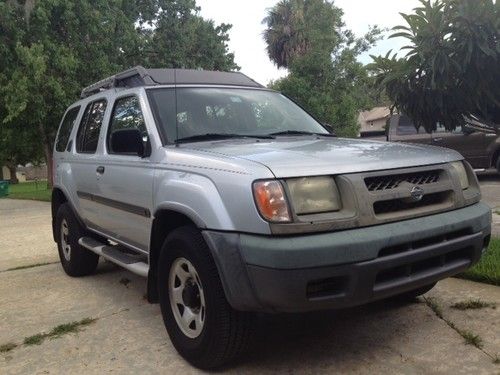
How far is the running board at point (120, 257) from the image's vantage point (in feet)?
12.4

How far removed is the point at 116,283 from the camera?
17.2ft

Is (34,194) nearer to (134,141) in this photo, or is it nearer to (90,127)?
(90,127)

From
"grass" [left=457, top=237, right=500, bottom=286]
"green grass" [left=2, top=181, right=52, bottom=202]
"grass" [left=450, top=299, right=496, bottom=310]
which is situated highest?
"grass" [left=457, top=237, right=500, bottom=286]

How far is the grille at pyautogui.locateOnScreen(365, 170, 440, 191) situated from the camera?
282 centimetres

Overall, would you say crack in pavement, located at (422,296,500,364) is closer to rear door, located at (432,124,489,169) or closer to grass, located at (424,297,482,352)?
grass, located at (424,297,482,352)

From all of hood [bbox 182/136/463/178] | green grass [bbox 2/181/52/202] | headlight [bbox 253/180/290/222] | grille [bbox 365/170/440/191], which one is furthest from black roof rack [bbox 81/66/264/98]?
green grass [bbox 2/181/52/202]

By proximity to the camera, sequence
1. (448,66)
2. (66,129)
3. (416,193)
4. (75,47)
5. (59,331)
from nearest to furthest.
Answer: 1. (416,193)
2. (59,331)
3. (448,66)
4. (66,129)
5. (75,47)

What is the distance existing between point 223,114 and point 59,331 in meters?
2.06

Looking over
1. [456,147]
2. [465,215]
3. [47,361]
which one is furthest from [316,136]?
[456,147]

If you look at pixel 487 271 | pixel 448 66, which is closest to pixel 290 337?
pixel 487 271

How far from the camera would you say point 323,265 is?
2.54 meters

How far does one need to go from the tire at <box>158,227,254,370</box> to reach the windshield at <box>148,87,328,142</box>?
90cm

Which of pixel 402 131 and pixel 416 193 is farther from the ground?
pixel 402 131

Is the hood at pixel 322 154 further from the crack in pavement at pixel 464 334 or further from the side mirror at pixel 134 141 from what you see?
the crack in pavement at pixel 464 334
